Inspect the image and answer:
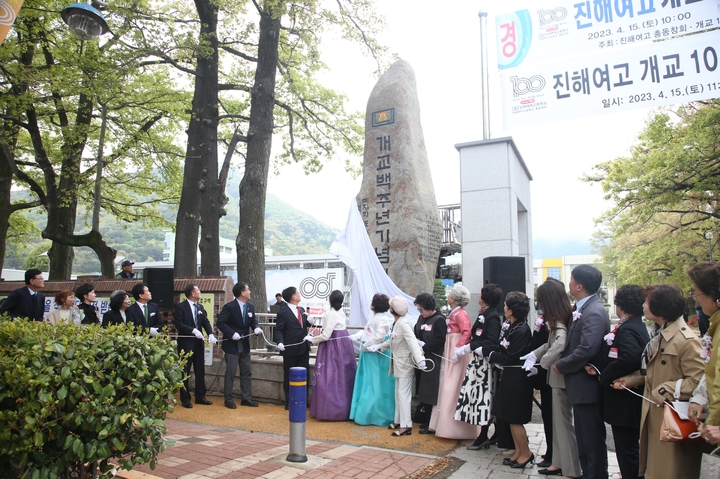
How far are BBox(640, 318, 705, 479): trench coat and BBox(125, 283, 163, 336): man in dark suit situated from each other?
6604 millimetres

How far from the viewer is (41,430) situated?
332 centimetres

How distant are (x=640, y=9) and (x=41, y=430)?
9.13 meters

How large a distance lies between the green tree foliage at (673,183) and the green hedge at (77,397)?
17.3 metres

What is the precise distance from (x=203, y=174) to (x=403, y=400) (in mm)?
8349

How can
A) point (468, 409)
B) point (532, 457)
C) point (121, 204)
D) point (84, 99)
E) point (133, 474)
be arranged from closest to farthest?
point (133, 474) → point (532, 457) → point (468, 409) → point (84, 99) → point (121, 204)

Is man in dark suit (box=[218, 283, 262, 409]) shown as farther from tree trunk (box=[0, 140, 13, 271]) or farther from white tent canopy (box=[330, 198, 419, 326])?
tree trunk (box=[0, 140, 13, 271])

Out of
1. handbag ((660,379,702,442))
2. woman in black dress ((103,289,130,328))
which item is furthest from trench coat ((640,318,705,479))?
woman in black dress ((103,289,130,328))

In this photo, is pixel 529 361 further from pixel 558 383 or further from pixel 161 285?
pixel 161 285

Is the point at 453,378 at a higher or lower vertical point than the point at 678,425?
lower

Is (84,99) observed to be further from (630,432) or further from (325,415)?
(630,432)

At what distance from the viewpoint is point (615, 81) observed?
7.99m

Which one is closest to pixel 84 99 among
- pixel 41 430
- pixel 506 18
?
pixel 506 18

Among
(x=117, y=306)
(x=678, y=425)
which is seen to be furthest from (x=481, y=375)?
(x=117, y=306)

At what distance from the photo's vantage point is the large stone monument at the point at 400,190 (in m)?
9.58
